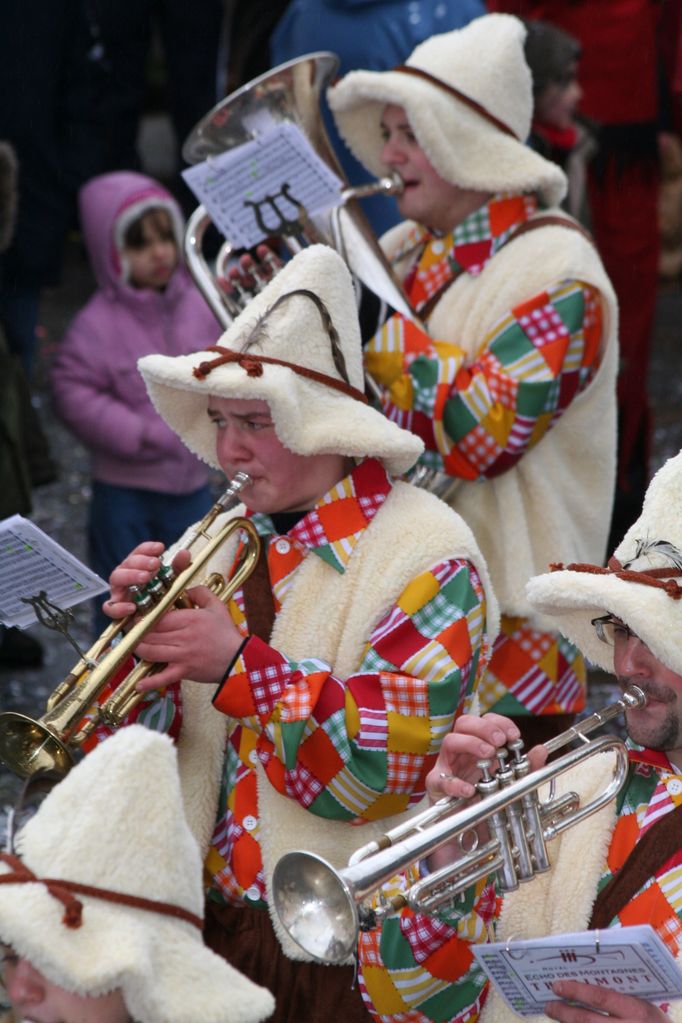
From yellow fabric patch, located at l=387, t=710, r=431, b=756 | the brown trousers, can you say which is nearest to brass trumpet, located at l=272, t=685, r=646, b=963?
yellow fabric patch, located at l=387, t=710, r=431, b=756

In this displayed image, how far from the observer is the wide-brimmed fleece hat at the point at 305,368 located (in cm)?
352

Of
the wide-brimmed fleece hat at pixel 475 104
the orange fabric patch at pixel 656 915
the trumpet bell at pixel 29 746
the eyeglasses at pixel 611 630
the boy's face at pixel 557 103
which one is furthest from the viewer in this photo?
the boy's face at pixel 557 103

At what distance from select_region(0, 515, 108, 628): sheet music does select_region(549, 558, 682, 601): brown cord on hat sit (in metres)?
0.90

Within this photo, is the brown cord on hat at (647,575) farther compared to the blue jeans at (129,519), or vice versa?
the blue jeans at (129,519)

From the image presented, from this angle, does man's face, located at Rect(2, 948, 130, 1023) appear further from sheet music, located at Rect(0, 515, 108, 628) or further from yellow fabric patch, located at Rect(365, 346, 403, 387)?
yellow fabric patch, located at Rect(365, 346, 403, 387)

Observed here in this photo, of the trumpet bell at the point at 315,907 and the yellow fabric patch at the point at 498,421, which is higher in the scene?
the trumpet bell at the point at 315,907

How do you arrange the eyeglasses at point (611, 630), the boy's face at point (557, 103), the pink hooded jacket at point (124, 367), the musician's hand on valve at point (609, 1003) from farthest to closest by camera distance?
the pink hooded jacket at point (124, 367), the boy's face at point (557, 103), the eyeglasses at point (611, 630), the musician's hand on valve at point (609, 1003)

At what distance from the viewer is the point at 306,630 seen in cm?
357

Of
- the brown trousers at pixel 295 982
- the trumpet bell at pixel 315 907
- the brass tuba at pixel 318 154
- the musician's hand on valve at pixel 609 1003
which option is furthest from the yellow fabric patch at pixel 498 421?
the musician's hand on valve at pixel 609 1003

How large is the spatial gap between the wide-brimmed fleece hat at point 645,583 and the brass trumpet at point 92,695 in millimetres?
684

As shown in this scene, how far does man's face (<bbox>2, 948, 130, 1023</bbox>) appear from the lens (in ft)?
8.22

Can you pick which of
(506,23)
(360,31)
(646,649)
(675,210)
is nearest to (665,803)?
(646,649)

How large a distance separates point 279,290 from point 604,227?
4.21m

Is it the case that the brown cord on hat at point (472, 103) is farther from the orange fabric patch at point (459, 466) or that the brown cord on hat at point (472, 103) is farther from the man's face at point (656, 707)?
the man's face at point (656, 707)
